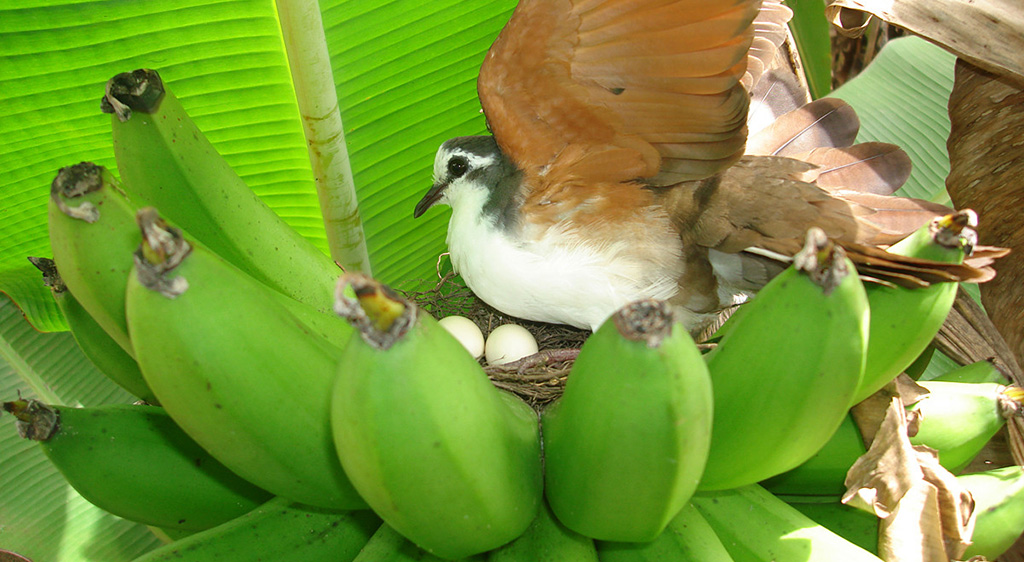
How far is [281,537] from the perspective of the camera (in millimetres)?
664

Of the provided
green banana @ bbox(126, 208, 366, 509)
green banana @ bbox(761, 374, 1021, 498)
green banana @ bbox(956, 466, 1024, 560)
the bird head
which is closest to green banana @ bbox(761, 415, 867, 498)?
green banana @ bbox(761, 374, 1021, 498)

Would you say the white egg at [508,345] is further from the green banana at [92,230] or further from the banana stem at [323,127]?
the green banana at [92,230]

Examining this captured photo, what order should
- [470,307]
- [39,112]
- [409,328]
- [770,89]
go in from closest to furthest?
[409,328] < [39,112] < [770,89] < [470,307]

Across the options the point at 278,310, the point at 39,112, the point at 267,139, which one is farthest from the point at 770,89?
the point at 39,112

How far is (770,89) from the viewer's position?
1.26m

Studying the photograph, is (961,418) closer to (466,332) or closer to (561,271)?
(561,271)

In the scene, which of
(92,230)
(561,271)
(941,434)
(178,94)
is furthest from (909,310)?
(178,94)

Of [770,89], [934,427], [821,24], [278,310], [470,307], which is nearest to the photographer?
[278,310]

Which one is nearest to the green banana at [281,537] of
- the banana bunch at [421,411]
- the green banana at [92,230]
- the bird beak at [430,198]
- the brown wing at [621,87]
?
the banana bunch at [421,411]

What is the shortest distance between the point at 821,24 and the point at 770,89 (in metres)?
0.45

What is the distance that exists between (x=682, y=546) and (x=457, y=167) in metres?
0.75

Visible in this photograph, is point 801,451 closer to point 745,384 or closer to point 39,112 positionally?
point 745,384

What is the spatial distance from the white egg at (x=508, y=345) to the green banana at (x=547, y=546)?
0.61m

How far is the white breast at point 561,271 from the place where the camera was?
3.52 ft
